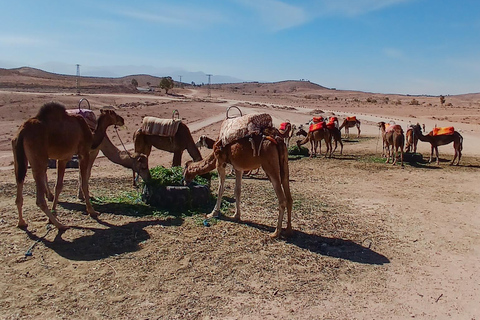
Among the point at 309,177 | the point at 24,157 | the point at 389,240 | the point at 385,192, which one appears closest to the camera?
the point at 24,157

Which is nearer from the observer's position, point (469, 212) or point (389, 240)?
point (389, 240)

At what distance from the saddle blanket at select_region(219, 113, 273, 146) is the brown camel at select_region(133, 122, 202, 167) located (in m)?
2.79

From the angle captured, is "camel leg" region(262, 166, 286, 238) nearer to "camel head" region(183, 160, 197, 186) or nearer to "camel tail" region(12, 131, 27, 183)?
"camel head" region(183, 160, 197, 186)

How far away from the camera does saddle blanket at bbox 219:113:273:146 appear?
7969 millimetres

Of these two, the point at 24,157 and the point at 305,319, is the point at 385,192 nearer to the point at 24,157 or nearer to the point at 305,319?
the point at 305,319

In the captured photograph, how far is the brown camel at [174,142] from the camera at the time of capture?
1120 centimetres

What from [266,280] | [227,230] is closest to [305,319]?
[266,280]

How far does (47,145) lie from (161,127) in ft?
13.1

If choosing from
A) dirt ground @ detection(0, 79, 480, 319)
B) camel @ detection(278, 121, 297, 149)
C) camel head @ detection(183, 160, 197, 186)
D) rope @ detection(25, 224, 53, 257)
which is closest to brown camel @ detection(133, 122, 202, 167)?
dirt ground @ detection(0, 79, 480, 319)

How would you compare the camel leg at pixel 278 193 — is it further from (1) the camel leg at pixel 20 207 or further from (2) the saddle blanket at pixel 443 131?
(2) the saddle blanket at pixel 443 131

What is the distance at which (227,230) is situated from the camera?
26.2 ft

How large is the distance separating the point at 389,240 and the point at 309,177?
626 cm

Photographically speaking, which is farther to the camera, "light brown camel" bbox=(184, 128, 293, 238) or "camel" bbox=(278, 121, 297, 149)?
"camel" bbox=(278, 121, 297, 149)

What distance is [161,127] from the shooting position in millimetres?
11242
